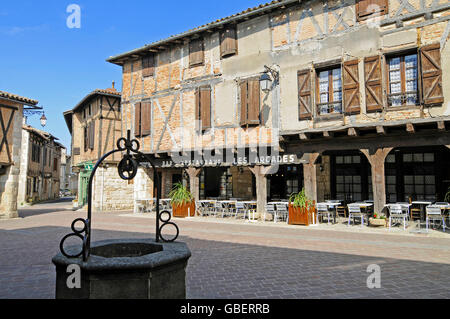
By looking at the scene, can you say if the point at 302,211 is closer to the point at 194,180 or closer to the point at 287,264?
the point at 194,180

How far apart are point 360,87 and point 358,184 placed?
4.63 metres

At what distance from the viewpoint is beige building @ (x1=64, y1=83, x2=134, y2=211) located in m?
18.3

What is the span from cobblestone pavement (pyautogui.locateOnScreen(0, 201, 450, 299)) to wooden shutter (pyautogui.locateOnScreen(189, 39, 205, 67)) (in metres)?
7.91

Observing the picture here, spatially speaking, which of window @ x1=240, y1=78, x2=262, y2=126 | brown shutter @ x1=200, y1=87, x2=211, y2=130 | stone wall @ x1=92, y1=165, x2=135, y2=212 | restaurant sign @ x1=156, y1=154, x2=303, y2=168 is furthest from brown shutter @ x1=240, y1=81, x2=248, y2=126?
stone wall @ x1=92, y1=165, x2=135, y2=212

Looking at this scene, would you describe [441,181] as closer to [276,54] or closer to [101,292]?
[276,54]

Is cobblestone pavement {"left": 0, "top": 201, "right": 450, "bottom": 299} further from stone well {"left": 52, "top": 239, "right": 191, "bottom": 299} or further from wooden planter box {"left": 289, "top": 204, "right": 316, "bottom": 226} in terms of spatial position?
wooden planter box {"left": 289, "top": 204, "right": 316, "bottom": 226}

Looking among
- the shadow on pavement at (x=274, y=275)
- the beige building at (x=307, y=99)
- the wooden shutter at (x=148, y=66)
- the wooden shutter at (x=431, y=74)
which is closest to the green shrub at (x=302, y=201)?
the beige building at (x=307, y=99)

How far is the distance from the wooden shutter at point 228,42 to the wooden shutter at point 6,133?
1000 cm

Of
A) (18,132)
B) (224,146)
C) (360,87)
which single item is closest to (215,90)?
(224,146)

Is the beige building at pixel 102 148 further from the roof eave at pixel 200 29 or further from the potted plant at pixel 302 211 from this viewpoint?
the potted plant at pixel 302 211

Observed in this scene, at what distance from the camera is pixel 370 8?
32.5 feet

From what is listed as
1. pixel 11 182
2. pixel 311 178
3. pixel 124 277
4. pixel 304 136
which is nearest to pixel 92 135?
pixel 11 182

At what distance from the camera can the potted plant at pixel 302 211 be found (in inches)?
419

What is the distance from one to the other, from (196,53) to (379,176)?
8.78 metres
